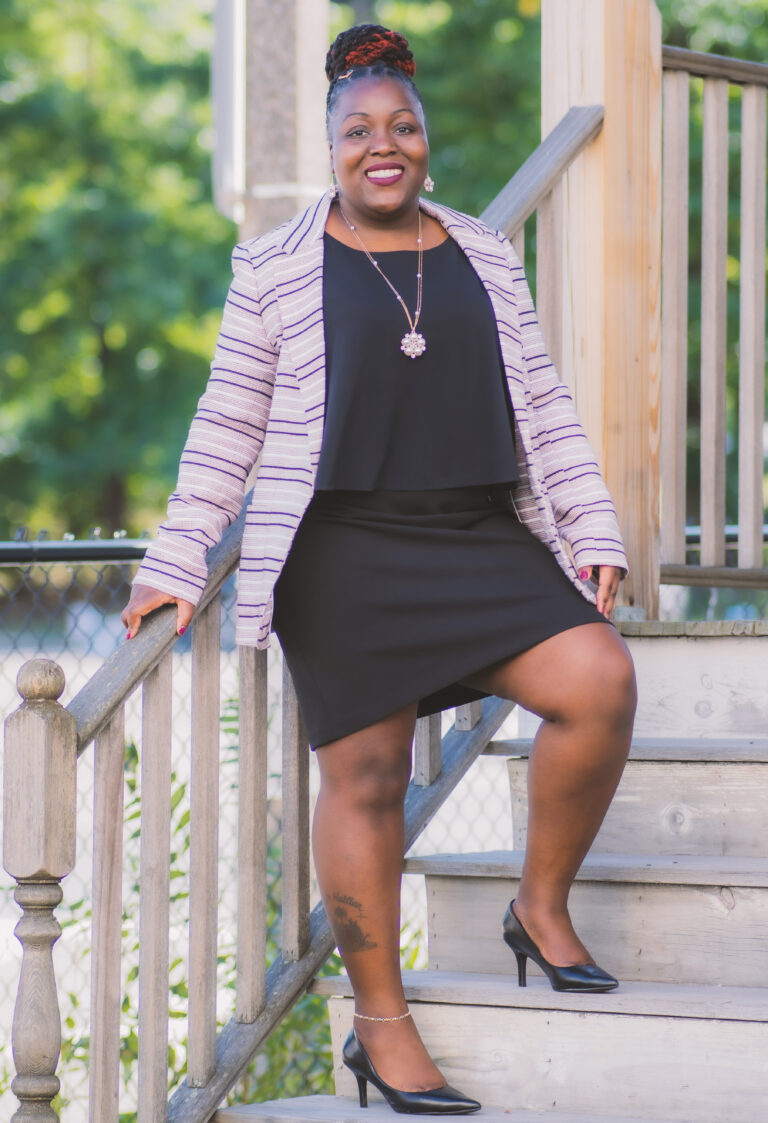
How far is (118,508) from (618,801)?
17118mm

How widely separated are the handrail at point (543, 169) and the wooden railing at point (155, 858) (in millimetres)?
1019

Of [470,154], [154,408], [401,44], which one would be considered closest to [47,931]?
[401,44]

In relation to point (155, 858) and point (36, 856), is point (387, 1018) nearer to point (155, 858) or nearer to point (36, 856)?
point (155, 858)

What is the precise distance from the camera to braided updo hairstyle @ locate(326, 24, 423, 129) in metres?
2.51

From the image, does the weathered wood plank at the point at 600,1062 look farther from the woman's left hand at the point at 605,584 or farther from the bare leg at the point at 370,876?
the woman's left hand at the point at 605,584

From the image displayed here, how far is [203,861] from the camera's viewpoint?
2.59m

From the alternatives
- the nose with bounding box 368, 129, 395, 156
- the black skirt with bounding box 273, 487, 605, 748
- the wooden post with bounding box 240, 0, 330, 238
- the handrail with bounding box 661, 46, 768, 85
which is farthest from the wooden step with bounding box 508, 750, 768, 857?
the wooden post with bounding box 240, 0, 330, 238

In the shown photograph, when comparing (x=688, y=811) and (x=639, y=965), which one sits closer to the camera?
(x=639, y=965)

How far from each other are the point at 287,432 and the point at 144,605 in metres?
0.37

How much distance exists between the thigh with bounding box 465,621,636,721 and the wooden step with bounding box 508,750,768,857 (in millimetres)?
536

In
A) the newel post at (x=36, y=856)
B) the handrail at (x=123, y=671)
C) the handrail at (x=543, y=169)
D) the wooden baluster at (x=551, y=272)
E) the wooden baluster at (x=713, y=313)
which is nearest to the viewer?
the newel post at (x=36, y=856)

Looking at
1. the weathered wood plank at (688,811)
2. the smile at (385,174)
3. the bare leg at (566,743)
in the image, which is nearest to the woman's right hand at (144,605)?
the bare leg at (566,743)

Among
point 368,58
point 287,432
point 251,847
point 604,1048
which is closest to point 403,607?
point 287,432

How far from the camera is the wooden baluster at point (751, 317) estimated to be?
3980mm
